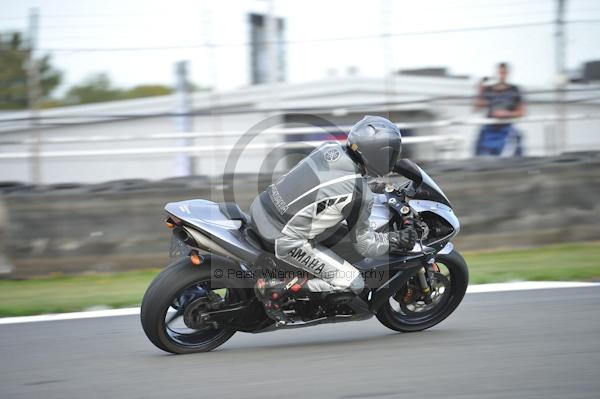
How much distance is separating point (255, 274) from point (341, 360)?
870mm

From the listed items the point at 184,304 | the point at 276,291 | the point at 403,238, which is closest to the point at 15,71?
the point at 184,304

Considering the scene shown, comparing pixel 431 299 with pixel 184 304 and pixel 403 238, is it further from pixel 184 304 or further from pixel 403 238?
pixel 184 304

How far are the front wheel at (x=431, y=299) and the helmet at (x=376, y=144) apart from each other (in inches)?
37.9

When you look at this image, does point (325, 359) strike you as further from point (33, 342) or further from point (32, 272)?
point (32, 272)

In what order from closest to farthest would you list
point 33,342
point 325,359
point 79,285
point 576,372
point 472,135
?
point 576,372, point 325,359, point 33,342, point 79,285, point 472,135

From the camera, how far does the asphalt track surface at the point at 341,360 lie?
469 cm

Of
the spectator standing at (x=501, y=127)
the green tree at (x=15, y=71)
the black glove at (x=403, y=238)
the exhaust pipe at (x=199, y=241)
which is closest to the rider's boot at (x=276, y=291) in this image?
the exhaust pipe at (x=199, y=241)

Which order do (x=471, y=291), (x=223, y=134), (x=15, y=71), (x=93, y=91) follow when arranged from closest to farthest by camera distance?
(x=471, y=291) < (x=223, y=134) < (x=15, y=71) < (x=93, y=91)

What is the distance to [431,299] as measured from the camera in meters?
5.91

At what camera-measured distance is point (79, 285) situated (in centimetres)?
843

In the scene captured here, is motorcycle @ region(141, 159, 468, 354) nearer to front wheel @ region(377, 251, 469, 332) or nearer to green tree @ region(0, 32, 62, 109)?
front wheel @ region(377, 251, 469, 332)

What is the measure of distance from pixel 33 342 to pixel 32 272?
9.07 ft

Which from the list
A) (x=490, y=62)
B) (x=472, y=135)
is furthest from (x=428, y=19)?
(x=472, y=135)

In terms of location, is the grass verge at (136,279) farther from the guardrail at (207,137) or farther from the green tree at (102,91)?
the green tree at (102,91)
